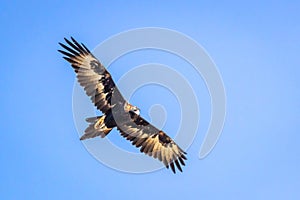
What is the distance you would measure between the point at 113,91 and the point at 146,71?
1.66 m

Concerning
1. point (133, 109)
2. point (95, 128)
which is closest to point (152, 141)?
point (133, 109)

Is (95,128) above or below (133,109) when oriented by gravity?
below

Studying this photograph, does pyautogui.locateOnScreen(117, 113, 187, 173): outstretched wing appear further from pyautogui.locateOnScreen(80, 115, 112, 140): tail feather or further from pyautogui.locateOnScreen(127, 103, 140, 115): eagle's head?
pyautogui.locateOnScreen(80, 115, 112, 140): tail feather

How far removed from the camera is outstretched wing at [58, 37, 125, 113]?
29031 millimetres

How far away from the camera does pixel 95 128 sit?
28.8m

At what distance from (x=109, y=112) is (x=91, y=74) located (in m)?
1.28

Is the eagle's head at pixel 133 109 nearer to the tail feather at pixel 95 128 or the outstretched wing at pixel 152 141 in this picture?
the outstretched wing at pixel 152 141

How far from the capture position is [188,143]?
30203 mm

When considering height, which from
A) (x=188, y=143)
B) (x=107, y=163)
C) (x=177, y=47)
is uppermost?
(x=177, y=47)

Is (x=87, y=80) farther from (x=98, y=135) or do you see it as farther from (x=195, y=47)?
(x=195, y=47)

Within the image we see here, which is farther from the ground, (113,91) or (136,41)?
(136,41)

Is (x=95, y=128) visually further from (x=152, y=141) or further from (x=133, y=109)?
(x=152, y=141)

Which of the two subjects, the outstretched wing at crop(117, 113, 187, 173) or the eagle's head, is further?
the outstretched wing at crop(117, 113, 187, 173)

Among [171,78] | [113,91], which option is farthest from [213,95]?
[113,91]
